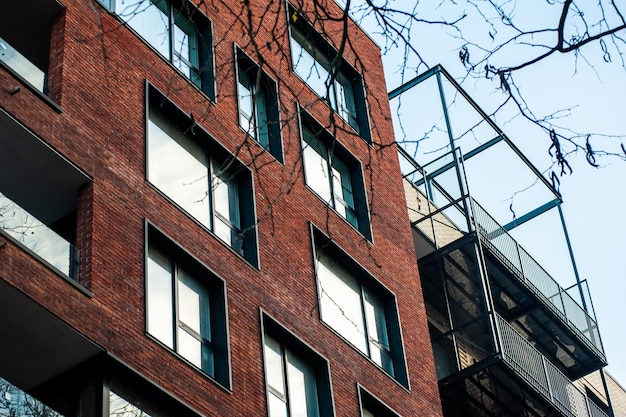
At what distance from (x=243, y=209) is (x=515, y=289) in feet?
30.7

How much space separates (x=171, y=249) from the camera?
2044cm

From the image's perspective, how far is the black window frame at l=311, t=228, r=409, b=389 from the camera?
24.8 m

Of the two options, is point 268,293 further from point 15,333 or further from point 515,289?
point 515,289

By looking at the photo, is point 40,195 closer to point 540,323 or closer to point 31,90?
point 31,90

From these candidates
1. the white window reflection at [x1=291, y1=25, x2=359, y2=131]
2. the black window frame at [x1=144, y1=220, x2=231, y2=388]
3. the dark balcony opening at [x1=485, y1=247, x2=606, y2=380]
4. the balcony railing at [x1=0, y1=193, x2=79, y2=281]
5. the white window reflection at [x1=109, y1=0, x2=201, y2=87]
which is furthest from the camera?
the dark balcony opening at [x1=485, y1=247, x2=606, y2=380]

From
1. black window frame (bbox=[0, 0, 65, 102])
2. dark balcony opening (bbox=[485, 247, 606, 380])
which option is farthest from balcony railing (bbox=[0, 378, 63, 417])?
dark balcony opening (bbox=[485, 247, 606, 380])

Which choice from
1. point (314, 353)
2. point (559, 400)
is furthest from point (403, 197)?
point (314, 353)

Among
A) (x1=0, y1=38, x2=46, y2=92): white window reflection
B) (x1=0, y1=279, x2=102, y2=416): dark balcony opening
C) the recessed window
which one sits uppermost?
(x1=0, y1=38, x2=46, y2=92): white window reflection

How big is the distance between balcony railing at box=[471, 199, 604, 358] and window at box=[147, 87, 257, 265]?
7.68 m

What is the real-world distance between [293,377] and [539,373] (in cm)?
833

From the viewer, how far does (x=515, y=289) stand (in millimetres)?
30016

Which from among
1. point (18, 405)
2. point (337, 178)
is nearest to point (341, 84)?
point (337, 178)

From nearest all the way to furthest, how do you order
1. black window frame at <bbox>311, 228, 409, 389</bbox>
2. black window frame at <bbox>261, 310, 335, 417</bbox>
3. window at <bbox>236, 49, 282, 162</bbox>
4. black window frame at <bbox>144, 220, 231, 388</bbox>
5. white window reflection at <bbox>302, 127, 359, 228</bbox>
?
black window frame at <bbox>144, 220, 231, 388</bbox>, black window frame at <bbox>261, 310, 335, 417</bbox>, black window frame at <bbox>311, 228, 409, 389</bbox>, window at <bbox>236, 49, 282, 162</bbox>, white window reflection at <bbox>302, 127, 359, 228</bbox>

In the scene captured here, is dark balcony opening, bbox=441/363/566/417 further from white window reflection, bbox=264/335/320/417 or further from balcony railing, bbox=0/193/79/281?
balcony railing, bbox=0/193/79/281
